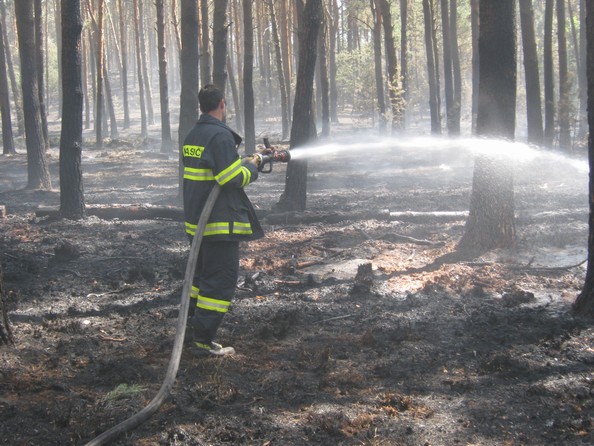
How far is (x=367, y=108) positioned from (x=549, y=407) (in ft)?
116

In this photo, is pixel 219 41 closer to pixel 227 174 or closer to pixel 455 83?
pixel 227 174

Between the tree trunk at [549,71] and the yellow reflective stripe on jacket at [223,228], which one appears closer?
the yellow reflective stripe on jacket at [223,228]

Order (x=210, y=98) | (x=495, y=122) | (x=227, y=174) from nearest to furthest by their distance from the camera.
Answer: (x=227, y=174) < (x=210, y=98) < (x=495, y=122)

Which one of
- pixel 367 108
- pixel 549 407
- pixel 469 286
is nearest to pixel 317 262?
pixel 469 286

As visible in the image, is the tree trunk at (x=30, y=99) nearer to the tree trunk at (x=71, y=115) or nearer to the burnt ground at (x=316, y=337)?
the burnt ground at (x=316, y=337)

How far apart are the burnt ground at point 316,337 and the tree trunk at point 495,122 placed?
0.39 m

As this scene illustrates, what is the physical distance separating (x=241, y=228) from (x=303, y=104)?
22.2 ft

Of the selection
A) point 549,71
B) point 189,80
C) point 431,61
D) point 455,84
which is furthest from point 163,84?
point 549,71

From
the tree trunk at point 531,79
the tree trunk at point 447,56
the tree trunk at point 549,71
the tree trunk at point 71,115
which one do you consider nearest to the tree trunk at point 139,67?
the tree trunk at point 447,56

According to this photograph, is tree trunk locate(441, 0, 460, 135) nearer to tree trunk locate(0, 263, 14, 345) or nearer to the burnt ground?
the burnt ground

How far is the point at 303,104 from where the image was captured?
37.9 ft

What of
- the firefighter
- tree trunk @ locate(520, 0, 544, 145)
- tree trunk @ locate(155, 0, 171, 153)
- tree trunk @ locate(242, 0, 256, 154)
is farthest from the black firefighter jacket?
tree trunk @ locate(155, 0, 171, 153)

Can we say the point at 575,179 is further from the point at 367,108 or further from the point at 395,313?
the point at 367,108

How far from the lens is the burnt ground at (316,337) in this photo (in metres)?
3.88
